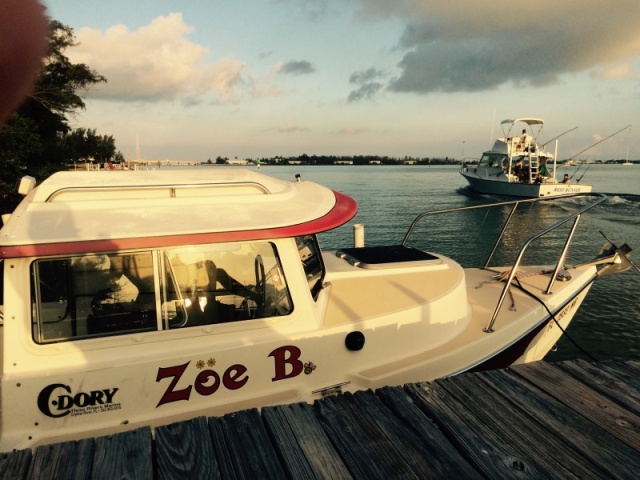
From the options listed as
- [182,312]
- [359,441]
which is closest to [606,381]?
[359,441]

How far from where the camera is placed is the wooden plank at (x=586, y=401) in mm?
3055

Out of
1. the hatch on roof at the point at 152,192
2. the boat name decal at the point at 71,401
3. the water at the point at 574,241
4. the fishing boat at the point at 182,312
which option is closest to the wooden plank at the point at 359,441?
the fishing boat at the point at 182,312

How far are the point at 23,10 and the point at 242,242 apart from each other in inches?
128

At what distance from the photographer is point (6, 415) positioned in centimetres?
327

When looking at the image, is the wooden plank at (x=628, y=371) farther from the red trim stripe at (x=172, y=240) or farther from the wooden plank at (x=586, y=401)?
the red trim stripe at (x=172, y=240)

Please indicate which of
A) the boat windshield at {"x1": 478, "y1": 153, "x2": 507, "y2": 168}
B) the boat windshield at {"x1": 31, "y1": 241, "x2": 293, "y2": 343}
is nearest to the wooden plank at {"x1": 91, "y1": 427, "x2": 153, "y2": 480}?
the boat windshield at {"x1": 31, "y1": 241, "x2": 293, "y2": 343}

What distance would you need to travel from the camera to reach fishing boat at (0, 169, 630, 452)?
332 cm

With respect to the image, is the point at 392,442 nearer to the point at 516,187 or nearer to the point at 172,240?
the point at 172,240

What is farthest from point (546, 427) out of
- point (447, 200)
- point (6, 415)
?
point (447, 200)

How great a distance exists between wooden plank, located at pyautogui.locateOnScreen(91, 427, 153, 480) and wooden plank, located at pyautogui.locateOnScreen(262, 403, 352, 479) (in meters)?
0.79

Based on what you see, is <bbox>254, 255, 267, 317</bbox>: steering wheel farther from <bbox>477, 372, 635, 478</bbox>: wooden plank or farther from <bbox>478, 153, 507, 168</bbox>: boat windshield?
<bbox>478, 153, 507, 168</bbox>: boat windshield

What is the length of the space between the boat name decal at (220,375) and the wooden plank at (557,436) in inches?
65.9

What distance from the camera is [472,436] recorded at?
9.64ft

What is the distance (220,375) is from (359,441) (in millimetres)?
1433
